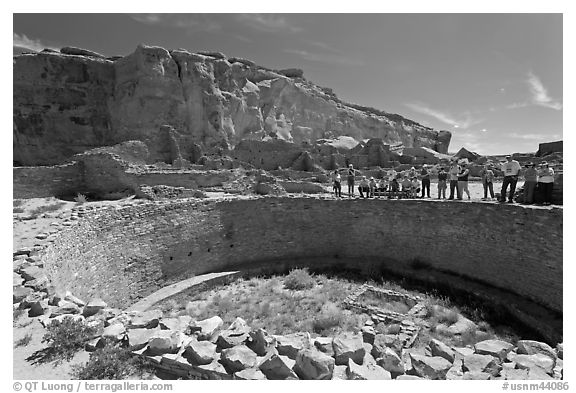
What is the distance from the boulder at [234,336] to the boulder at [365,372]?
1.58 metres

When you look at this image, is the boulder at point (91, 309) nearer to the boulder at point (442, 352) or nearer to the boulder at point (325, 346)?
the boulder at point (325, 346)

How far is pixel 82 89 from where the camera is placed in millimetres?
43250

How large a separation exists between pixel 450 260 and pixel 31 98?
2059 inches

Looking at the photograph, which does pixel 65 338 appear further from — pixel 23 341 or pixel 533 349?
pixel 533 349

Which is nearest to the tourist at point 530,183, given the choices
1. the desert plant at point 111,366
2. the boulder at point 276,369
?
the boulder at point 276,369

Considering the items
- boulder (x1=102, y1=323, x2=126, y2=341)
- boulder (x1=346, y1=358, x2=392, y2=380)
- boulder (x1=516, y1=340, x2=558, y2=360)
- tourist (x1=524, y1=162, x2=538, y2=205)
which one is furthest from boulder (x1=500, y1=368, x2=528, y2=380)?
tourist (x1=524, y1=162, x2=538, y2=205)

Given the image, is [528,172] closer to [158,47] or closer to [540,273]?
[540,273]

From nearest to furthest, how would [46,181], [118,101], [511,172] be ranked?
[511,172] < [46,181] < [118,101]

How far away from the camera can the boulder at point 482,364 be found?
4.36 m

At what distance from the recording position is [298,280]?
11047mm

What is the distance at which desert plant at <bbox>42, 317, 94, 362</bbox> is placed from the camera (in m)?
4.16

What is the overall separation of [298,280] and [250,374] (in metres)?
7.29

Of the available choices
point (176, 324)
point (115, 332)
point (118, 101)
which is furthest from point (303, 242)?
point (118, 101)

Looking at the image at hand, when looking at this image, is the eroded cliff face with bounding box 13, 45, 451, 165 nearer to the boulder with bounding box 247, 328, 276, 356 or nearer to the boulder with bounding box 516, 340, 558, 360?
the boulder with bounding box 247, 328, 276, 356
